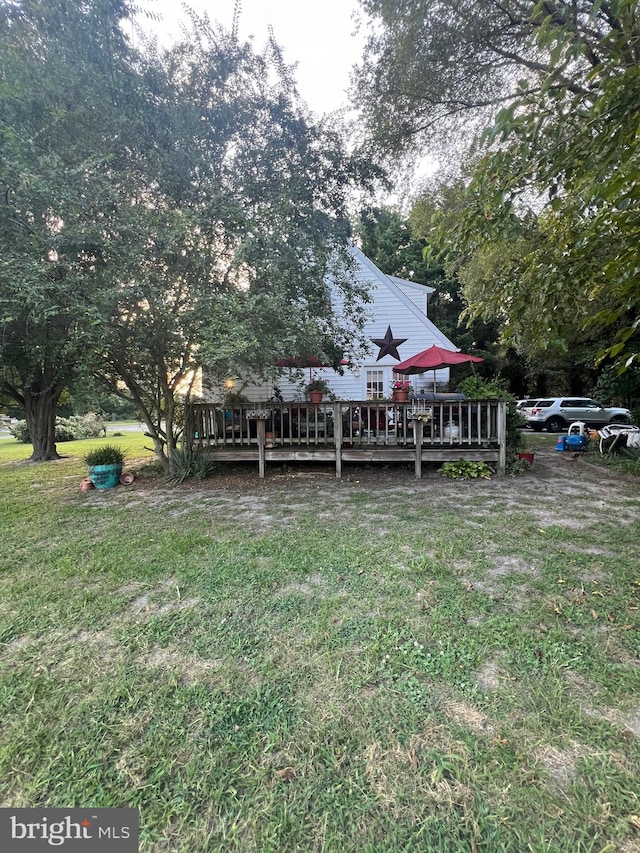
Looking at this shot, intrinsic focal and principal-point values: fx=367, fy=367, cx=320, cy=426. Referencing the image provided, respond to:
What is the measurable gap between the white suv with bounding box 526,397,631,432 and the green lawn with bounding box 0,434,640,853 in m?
15.0

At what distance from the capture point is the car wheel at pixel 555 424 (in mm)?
16922

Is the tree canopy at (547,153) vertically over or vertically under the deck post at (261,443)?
over

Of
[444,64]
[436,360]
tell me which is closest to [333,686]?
[436,360]

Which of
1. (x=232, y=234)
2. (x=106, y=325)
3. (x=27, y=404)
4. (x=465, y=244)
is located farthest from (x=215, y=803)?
(x=27, y=404)

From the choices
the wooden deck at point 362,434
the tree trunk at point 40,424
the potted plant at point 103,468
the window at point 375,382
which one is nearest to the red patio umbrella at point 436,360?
the wooden deck at point 362,434

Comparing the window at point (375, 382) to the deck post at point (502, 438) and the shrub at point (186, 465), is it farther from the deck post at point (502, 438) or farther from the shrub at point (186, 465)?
the shrub at point (186, 465)

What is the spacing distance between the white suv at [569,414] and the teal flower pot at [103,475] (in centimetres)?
1622

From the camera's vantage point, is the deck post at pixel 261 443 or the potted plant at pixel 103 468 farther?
the deck post at pixel 261 443

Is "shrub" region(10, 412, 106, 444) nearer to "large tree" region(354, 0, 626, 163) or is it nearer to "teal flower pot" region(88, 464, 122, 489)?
"teal flower pot" region(88, 464, 122, 489)

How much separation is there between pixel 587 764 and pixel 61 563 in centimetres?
398

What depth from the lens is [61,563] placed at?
134 inches

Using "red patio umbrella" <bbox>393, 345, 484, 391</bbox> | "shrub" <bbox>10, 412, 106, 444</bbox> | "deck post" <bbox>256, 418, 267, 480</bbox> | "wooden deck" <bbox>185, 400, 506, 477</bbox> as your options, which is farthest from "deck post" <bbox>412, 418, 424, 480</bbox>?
"shrub" <bbox>10, 412, 106, 444</bbox>

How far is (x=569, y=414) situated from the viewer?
1664cm

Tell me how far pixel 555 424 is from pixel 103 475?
1815cm
